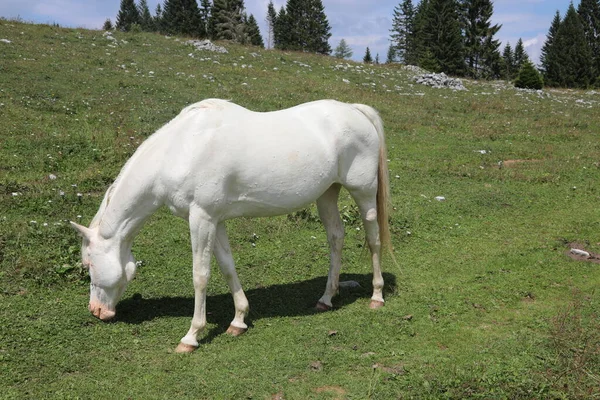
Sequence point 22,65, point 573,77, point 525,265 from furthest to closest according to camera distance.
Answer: point 573,77 → point 22,65 → point 525,265

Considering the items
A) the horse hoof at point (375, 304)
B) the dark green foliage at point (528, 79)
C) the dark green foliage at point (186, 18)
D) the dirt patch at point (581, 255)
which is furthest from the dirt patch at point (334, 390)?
the dark green foliage at point (186, 18)

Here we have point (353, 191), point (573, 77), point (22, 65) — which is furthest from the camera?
point (573, 77)

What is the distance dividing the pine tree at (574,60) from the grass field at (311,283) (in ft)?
136

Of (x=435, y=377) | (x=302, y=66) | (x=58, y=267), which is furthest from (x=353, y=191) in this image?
(x=302, y=66)

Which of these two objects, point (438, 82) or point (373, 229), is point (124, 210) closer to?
point (373, 229)

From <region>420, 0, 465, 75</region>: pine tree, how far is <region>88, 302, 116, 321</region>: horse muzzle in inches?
1988

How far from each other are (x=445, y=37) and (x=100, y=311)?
5327cm

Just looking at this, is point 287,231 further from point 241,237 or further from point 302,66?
point 302,66

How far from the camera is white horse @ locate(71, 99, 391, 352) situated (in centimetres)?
517

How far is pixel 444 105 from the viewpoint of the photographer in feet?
71.3

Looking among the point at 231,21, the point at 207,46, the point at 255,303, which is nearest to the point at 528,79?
the point at 207,46

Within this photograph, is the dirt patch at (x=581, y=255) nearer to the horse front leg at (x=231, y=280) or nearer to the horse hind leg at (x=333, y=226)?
the horse hind leg at (x=333, y=226)

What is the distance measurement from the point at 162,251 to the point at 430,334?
4016mm

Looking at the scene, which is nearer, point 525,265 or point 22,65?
point 525,265
